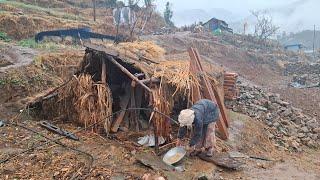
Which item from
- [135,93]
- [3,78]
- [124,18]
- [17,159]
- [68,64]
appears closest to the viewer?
[17,159]

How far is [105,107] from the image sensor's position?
876cm

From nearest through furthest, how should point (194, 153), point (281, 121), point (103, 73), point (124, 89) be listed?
point (194, 153), point (103, 73), point (124, 89), point (281, 121)

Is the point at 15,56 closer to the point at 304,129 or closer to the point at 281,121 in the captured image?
the point at 281,121

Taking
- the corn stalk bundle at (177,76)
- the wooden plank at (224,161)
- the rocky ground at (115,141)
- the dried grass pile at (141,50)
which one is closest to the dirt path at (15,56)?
the rocky ground at (115,141)

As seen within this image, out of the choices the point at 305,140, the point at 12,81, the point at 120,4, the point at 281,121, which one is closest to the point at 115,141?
the point at 12,81

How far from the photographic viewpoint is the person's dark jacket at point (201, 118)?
773 cm

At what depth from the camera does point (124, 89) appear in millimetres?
9711

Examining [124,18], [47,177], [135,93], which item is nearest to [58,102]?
[135,93]

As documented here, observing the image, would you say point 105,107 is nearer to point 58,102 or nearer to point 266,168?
point 58,102

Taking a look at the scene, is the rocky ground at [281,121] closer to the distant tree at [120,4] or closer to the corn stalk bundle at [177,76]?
→ the corn stalk bundle at [177,76]

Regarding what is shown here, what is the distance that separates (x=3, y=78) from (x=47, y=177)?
5217 mm

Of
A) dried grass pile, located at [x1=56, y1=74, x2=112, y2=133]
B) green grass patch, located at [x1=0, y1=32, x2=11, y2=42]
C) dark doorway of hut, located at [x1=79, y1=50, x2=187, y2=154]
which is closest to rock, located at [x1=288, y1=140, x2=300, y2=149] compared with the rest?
dark doorway of hut, located at [x1=79, y1=50, x2=187, y2=154]

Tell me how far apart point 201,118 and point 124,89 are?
100.0 inches

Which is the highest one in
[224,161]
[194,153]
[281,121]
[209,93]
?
[209,93]
